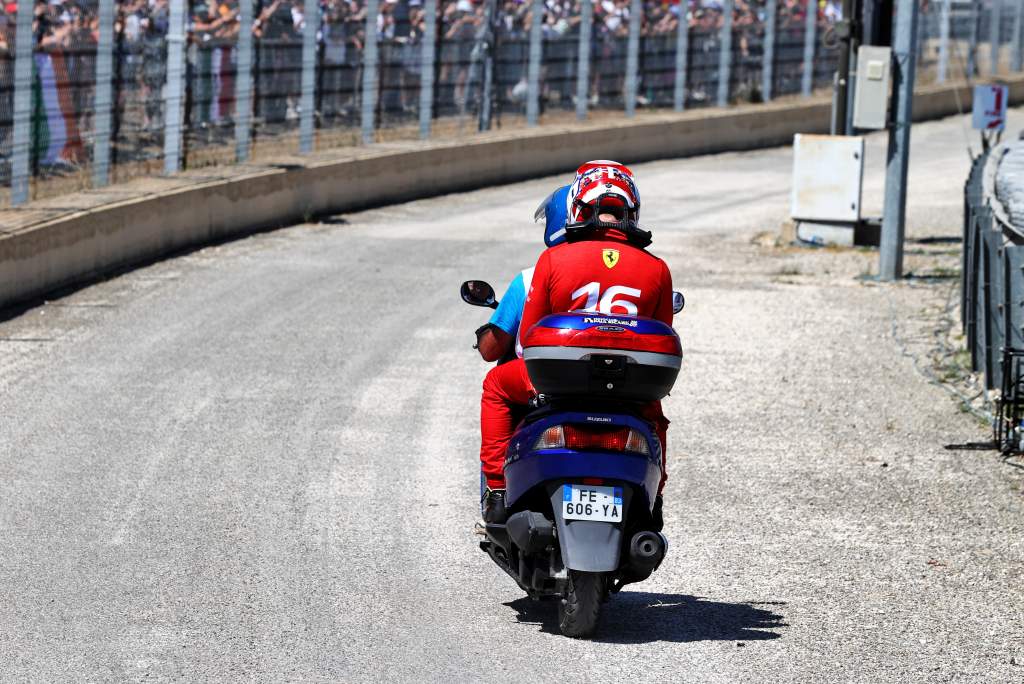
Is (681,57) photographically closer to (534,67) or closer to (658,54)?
(658,54)

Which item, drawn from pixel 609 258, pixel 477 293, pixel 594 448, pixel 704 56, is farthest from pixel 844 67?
pixel 594 448

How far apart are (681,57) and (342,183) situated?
10.4 metres

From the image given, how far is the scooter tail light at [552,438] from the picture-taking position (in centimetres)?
623

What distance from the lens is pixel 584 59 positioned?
26.8 metres

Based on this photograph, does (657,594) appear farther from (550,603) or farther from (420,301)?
(420,301)

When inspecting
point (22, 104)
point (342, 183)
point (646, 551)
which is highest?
point (22, 104)

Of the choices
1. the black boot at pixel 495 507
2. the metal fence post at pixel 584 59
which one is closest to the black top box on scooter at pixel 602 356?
the black boot at pixel 495 507

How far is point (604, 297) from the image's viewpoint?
251 inches

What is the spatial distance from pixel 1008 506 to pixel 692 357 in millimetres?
4077

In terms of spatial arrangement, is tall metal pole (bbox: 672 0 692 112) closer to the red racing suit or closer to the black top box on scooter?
the red racing suit

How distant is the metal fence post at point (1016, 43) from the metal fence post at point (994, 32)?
58 cm

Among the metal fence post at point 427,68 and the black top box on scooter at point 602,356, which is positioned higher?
the metal fence post at point 427,68

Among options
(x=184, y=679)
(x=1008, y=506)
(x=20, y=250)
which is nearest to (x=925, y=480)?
(x=1008, y=506)

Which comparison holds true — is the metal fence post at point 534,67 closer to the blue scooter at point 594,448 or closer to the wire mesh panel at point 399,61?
the wire mesh panel at point 399,61
